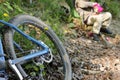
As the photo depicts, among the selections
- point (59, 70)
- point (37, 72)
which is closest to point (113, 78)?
point (59, 70)

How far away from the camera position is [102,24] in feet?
28.2

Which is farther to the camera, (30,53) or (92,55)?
(92,55)

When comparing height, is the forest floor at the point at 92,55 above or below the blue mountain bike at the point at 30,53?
below

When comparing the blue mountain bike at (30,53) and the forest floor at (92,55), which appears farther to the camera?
the forest floor at (92,55)

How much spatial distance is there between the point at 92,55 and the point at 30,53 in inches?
88.1

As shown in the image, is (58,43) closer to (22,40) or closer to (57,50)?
(57,50)

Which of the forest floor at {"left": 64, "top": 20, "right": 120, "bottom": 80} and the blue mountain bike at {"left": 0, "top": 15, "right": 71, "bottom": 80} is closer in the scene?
the blue mountain bike at {"left": 0, "top": 15, "right": 71, "bottom": 80}

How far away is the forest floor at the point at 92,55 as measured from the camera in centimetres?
596

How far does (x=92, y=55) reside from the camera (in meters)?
6.91

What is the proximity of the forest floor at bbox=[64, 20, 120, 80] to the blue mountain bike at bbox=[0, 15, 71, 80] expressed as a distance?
13.6 inches

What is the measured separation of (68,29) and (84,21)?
500 mm

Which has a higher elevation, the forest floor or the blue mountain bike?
the blue mountain bike

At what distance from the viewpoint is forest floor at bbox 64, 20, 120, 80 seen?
5965 mm

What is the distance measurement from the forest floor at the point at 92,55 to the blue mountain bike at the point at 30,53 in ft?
1.13
